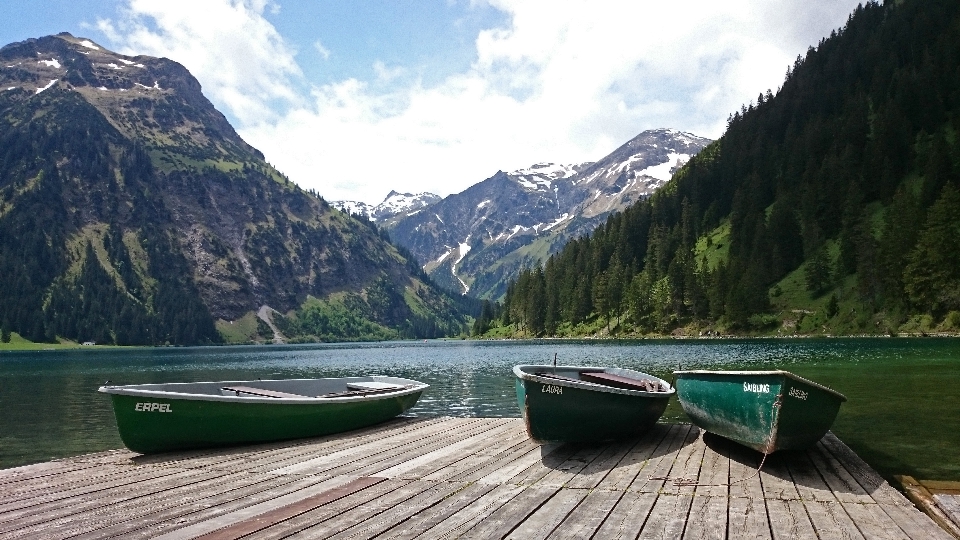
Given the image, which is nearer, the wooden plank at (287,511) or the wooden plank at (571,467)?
the wooden plank at (287,511)

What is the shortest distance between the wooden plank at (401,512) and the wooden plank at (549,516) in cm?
186

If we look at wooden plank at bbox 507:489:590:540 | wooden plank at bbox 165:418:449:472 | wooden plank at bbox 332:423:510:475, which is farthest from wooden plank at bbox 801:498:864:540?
wooden plank at bbox 165:418:449:472

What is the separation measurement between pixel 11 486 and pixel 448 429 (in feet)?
38.2

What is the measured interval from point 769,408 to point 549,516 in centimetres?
571

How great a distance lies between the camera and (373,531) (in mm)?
8898

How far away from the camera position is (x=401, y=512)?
10.0 meters

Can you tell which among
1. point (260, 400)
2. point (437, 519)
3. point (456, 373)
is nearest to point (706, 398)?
point (437, 519)

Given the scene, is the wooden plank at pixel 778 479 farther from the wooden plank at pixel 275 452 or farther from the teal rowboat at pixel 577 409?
the wooden plank at pixel 275 452

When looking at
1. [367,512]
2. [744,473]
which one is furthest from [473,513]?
[744,473]

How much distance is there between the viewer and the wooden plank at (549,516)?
8773 millimetres

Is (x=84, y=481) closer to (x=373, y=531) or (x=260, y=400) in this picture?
(x=260, y=400)

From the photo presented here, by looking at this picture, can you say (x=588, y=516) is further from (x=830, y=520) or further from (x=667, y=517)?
(x=830, y=520)

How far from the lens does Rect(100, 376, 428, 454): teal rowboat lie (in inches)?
621

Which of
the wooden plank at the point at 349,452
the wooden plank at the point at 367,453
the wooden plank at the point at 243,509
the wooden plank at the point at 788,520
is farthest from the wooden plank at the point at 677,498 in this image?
the wooden plank at the point at 349,452
